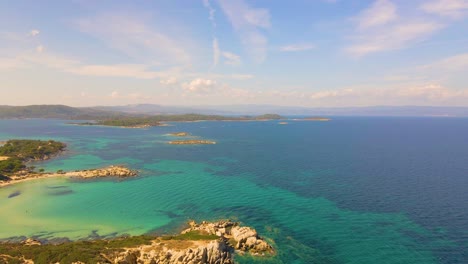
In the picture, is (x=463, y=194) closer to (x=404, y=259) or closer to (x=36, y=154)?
(x=404, y=259)

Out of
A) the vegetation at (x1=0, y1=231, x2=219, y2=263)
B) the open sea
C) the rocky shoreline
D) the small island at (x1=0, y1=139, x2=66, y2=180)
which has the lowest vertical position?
the open sea

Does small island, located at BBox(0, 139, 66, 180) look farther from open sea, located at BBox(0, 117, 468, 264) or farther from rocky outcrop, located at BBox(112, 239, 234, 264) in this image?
rocky outcrop, located at BBox(112, 239, 234, 264)

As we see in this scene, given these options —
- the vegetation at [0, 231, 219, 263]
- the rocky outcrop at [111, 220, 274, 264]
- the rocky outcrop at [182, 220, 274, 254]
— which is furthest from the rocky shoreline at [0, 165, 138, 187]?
→ the rocky outcrop at [111, 220, 274, 264]

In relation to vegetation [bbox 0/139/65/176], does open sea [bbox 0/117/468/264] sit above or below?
below

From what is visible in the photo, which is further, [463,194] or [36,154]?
[36,154]

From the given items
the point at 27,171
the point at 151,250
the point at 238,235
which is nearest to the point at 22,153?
the point at 27,171

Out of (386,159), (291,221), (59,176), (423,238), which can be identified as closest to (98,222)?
(291,221)
